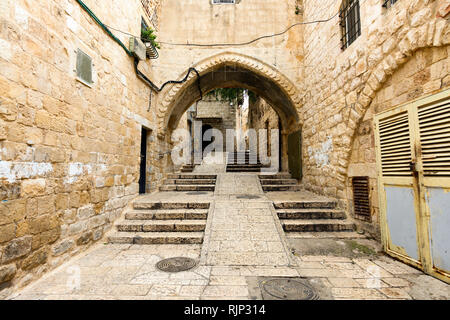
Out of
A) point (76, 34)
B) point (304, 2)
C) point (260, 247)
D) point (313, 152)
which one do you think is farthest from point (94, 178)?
point (304, 2)

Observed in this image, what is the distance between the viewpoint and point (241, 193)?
5848 millimetres

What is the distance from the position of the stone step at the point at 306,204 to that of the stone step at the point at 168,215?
155 centimetres

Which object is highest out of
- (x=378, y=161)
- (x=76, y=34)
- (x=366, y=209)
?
(x=76, y=34)

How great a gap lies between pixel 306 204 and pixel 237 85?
5.27 metres

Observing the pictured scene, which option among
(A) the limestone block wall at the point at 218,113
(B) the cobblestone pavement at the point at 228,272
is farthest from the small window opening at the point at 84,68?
(A) the limestone block wall at the point at 218,113

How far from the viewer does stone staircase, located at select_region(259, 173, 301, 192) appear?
6520mm

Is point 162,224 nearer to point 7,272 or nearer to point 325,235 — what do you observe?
point 7,272

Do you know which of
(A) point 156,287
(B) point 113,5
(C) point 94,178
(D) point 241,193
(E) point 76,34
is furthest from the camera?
(D) point 241,193

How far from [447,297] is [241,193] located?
4.09 meters

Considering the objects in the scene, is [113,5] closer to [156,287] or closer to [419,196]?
[156,287]

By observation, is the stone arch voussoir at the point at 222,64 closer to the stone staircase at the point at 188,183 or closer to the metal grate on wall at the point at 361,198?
the stone staircase at the point at 188,183

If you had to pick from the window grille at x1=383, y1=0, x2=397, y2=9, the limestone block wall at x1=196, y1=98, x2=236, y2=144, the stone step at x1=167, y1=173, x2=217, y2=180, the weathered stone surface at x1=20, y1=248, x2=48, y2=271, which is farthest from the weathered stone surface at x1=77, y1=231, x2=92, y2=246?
the limestone block wall at x1=196, y1=98, x2=236, y2=144

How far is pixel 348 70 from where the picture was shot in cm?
421

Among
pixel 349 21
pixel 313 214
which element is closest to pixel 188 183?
pixel 313 214
